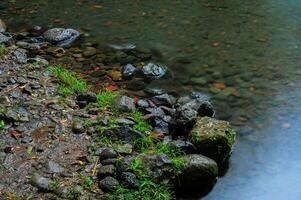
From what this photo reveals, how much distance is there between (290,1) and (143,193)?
779 cm

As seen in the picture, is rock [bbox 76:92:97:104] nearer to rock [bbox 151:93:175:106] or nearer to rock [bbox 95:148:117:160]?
rock [bbox 151:93:175:106]

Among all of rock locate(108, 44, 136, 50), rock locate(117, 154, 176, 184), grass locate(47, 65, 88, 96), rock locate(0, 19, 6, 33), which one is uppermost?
rock locate(117, 154, 176, 184)

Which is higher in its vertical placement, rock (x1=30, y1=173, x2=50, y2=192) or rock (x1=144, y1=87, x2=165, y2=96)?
rock (x1=30, y1=173, x2=50, y2=192)

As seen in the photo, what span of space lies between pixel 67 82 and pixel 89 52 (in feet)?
5.67

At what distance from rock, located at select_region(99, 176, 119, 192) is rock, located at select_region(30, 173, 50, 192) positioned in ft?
1.53

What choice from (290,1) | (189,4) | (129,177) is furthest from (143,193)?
(290,1)

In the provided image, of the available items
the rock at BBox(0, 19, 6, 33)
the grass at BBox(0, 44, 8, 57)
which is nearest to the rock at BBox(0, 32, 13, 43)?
the rock at BBox(0, 19, 6, 33)

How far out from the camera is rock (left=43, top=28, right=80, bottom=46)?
8094 mm

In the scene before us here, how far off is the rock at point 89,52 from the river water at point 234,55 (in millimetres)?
484

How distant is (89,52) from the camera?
24.8ft

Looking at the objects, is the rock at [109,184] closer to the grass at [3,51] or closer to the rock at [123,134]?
the rock at [123,134]

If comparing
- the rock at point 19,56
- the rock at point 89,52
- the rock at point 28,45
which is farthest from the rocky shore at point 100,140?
the rock at point 28,45

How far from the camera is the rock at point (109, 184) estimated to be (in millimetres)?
4008

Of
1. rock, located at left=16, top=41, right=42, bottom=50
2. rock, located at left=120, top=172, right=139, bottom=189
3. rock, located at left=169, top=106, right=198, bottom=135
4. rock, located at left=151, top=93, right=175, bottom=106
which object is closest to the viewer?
rock, located at left=120, top=172, right=139, bottom=189
